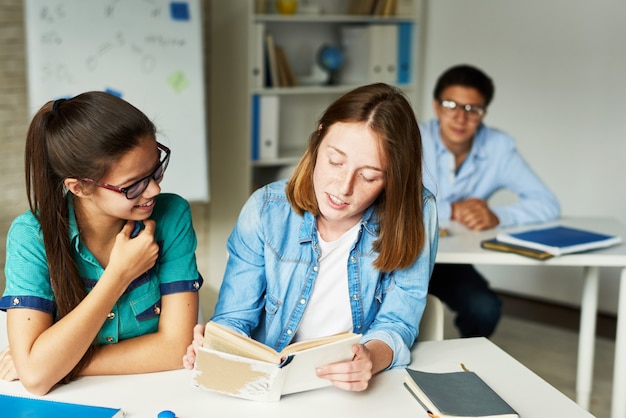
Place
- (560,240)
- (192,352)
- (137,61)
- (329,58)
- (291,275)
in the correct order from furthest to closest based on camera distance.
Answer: (329,58) < (137,61) < (560,240) < (291,275) < (192,352)

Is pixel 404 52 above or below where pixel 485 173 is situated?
above

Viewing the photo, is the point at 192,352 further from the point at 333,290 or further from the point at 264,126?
the point at 264,126

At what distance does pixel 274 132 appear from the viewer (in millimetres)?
4254

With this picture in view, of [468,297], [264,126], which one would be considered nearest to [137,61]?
[264,126]

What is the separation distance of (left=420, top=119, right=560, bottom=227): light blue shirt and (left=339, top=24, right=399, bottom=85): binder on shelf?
1384 mm

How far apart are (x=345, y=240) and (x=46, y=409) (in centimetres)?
76

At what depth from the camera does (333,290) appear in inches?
74.7

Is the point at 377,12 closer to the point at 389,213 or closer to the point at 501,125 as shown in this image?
the point at 501,125

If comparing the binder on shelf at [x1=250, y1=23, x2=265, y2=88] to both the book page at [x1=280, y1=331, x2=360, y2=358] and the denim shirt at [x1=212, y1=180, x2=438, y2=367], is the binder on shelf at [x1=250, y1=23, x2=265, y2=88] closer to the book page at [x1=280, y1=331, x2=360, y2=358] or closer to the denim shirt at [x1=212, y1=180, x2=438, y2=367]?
the denim shirt at [x1=212, y1=180, x2=438, y2=367]

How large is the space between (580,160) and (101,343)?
3143 mm

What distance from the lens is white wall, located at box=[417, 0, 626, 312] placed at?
411cm

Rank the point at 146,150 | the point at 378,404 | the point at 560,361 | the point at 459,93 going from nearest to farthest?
the point at 378,404
the point at 146,150
the point at 459,93
the point at 560,361

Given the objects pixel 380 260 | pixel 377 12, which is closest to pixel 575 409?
pixel 380 260

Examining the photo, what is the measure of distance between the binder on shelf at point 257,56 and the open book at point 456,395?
8.95ft
